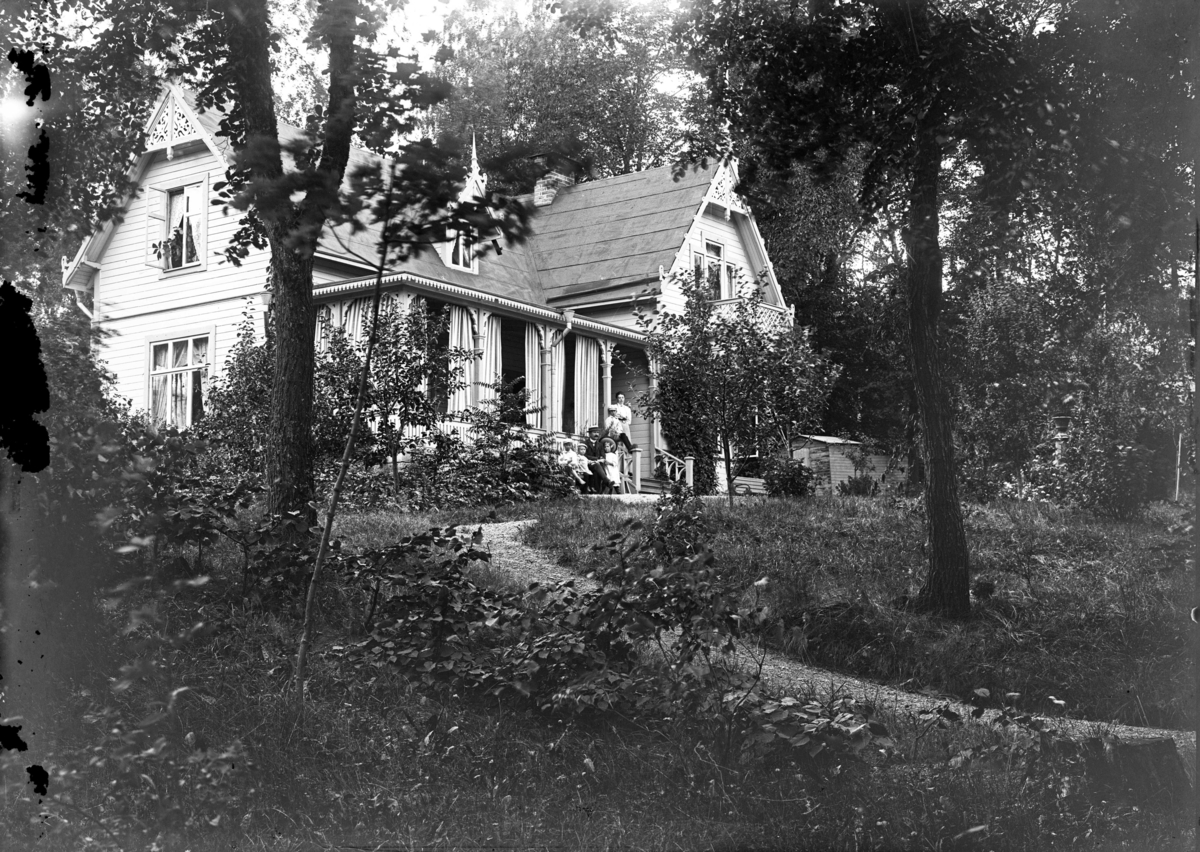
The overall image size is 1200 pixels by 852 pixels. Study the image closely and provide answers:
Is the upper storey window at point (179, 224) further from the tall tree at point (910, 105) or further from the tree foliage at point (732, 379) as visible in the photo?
the tall tree at point (910, 105)

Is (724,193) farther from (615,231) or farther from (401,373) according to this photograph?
(401,373)

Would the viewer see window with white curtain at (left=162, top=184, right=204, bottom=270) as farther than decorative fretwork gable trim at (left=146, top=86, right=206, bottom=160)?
Yes

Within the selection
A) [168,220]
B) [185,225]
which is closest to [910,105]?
[185,225]

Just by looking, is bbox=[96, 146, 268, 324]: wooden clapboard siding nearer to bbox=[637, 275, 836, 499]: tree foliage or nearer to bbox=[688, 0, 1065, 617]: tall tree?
bbox=[637, 275, 836, 499]: tree foliage

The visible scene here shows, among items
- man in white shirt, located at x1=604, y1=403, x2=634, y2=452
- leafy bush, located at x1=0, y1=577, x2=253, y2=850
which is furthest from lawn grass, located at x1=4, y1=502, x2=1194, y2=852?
man in white shirt, located at x1=604, y1=403, x2=634, y2=452

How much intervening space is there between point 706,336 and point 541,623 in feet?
30.9

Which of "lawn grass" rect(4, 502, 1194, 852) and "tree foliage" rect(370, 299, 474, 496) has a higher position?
"tree foliage" rect(370, 299, 474, 496)

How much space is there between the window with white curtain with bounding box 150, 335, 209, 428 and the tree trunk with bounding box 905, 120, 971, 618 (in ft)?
48.8

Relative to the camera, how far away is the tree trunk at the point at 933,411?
9156 mm

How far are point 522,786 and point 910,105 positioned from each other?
5654 mm

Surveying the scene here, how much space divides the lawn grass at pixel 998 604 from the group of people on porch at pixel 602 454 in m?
6.69

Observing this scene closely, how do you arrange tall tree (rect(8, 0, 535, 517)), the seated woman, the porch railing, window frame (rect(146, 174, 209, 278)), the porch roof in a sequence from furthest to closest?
window frame (rect(146, 174, 209, 278)) < the porch railing < the porch roof < the seated woman < tall tree (rect(8, 0, 535, 517))

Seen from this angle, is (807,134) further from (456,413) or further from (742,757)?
(456,413)

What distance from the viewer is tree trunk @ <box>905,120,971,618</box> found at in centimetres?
916
